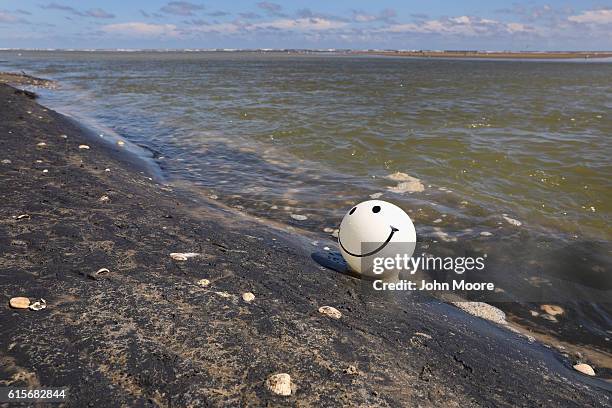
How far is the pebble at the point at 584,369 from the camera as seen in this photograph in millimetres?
4168

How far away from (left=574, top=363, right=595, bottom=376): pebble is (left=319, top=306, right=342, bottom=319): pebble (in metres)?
2.45

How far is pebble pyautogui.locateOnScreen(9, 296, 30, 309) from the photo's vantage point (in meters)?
3.55

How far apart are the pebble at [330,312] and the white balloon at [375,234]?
3.28 ft

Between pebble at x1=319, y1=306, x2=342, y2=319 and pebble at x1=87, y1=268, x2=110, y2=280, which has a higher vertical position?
pebble at x1=87, y1=268, x2=110, y2=280

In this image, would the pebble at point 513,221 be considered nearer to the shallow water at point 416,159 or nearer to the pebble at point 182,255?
the shallow water at point 416,159

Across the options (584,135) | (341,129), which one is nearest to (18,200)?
(341,129)

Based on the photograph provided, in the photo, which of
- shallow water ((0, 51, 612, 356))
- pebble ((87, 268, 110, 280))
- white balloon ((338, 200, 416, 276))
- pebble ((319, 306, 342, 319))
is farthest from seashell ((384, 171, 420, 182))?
pebble ((87, 268, 110, 280))

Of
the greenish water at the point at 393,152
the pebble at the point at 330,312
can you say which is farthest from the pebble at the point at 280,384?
the greenish water at the point at 393,152

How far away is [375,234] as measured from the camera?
4.95 meters

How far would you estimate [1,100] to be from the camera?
16.2 m

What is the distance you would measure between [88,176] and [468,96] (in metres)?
27.1

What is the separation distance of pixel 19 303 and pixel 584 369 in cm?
535

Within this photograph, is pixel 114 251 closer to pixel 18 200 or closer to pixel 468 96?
pixel 18 200

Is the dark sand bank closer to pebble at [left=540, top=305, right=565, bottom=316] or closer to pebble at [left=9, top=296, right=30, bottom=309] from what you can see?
pebble at [left=9, top=296, right=30, bottom=309]
